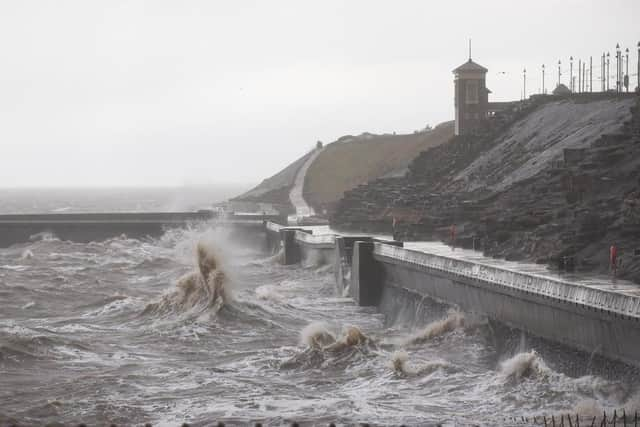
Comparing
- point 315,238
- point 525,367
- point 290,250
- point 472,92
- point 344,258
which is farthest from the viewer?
point 472,92

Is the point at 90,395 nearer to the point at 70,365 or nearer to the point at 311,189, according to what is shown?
the point at 70,365

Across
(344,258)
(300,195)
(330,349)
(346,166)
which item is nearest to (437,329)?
(330,349)

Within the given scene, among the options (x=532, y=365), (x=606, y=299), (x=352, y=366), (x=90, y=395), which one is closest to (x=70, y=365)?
(x=90, y=395)

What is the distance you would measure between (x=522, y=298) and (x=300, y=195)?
82.9m

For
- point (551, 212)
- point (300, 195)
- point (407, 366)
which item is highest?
point (300, 195)

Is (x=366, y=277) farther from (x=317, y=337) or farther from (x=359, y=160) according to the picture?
(x=359, y=160)

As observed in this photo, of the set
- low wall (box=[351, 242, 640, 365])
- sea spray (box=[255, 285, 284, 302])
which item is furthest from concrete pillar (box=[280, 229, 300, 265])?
low wall (box=[351, 242, 640, 365])

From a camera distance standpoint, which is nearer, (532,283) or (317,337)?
(532,283)

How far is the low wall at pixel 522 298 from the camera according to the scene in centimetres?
2378

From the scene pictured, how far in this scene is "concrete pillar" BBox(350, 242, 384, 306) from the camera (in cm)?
4359

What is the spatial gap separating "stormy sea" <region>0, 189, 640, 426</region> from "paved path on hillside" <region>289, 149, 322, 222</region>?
39897 mm

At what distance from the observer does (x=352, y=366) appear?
1172 inches

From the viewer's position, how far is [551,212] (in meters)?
43.4

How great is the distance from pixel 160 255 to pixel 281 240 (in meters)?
8.93
